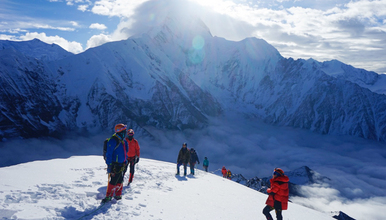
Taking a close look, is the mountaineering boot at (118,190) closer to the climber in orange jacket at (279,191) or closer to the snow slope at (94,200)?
the snow slope at (94,200)

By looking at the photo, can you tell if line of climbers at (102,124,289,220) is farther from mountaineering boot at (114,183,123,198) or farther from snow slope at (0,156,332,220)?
snow slope at (0,156,332,220)

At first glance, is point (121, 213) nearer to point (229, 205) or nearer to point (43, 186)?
point (43, 186)

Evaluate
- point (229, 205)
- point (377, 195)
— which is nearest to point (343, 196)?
point (377, 195)

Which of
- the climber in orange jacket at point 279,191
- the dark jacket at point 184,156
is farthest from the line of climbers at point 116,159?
the dark jacket at point 184,156

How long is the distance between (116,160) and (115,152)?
1.05 ft

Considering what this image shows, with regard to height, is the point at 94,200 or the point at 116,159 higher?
the point at 116,159

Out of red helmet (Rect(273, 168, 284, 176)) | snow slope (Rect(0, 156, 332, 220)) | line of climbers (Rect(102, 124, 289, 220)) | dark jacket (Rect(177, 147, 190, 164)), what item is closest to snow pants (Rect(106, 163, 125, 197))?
A: line of climbers (Rect(102, 124, 289, 220))

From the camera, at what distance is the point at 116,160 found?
31.2ft

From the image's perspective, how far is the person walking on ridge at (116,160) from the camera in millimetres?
9367

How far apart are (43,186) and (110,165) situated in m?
2.47

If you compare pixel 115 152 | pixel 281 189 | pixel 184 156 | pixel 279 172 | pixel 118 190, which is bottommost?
pixel 184 156

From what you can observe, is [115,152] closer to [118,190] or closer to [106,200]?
[118,190]

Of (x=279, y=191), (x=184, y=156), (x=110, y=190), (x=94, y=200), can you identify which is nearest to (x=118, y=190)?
(x=110, y=190)

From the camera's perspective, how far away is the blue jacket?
943 centimetres
